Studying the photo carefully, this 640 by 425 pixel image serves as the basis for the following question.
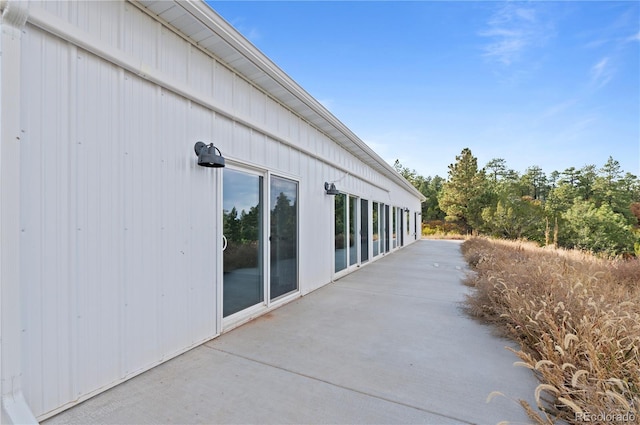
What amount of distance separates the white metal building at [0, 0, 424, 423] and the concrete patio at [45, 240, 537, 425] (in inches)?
13.1

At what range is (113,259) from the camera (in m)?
2.39

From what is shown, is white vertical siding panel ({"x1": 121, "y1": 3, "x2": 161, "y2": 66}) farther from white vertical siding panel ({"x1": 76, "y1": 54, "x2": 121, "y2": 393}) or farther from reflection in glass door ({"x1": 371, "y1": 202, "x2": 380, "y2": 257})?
reflection in glass door ({"x1": 371, "y1": 202, "x2": 380, "y2": 257})

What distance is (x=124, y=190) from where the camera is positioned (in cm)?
248

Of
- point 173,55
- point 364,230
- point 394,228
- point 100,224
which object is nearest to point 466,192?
point 394,228

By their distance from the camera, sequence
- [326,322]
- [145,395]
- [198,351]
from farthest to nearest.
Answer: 1. [326,322]
2. [198,351]
3. [145,395]

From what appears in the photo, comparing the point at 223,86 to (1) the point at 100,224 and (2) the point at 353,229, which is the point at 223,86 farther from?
(2) the point at 353,229

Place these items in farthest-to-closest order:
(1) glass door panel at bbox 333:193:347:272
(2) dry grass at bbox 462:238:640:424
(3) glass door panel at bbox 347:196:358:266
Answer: (3) glass door panel at bbox 347:196:358:266
(1) glass door panel at bbox 333:193:347:272
(2) dry grass at bbox 462:238:640:424

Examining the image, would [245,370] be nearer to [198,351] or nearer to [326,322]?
[198,351]

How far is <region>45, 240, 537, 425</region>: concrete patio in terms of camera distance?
2.04m

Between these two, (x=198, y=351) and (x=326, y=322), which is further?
(x=326, y=322)

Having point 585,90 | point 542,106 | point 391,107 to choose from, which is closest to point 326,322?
point 391,107

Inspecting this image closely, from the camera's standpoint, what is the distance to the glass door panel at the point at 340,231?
280 inches

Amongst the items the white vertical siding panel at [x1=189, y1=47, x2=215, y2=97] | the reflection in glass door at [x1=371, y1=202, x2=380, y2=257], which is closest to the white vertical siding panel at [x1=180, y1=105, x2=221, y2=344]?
the white vertical siding panel at [x1=189, y1=47, x2=215, y2=97]

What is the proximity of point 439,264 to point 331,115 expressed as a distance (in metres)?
6.08
